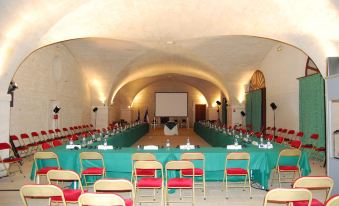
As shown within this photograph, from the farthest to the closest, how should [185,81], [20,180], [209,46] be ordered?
[185,81], [209,46], [20,180]

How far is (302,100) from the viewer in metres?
10.8

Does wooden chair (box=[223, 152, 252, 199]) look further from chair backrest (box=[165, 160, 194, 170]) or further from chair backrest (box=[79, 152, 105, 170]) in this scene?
chair backrest (box=[79, 152, 105, 170])

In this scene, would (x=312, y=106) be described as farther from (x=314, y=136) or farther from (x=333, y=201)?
(x=333, y=201)

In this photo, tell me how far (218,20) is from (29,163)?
7.05 meters

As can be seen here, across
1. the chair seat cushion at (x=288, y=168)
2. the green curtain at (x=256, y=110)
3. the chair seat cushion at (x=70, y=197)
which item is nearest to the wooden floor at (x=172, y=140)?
the green curtain at (x=256, y=110)

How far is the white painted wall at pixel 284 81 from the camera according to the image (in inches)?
449

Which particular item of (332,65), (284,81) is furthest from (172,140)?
(332,65)

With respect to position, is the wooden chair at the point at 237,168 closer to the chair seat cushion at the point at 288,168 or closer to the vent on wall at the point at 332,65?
the chair seat cushion at the point at 288,168

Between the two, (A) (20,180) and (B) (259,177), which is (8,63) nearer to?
(A) (20,180)

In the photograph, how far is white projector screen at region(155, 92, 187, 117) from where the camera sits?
91.6 feet

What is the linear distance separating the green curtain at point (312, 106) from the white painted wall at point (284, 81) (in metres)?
0.52

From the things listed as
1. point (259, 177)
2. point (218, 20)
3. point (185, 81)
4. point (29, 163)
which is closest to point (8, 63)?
point (29, 163)

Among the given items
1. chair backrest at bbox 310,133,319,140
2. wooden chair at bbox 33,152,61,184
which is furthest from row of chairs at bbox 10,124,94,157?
chair backrest at bbox 310,133,319,140

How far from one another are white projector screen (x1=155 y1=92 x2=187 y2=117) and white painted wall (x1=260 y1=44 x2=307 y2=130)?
14.0 m
